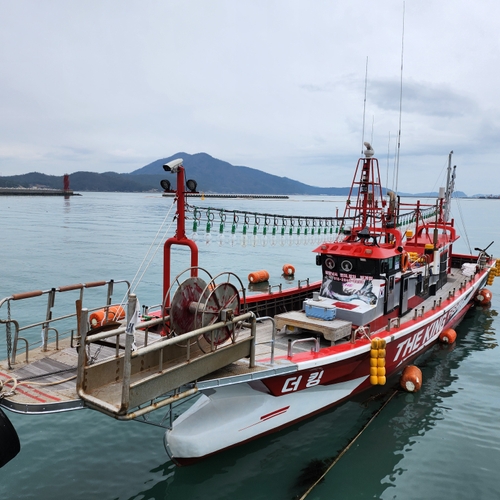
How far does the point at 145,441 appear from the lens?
9688mm

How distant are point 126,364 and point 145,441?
4958 millimetres

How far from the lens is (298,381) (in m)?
9.34

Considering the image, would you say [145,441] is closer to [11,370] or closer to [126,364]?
[11,370]

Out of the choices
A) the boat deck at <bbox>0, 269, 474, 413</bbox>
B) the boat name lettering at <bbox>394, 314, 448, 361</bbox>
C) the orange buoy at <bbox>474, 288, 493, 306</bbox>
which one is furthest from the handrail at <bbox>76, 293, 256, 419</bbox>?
the orange buoy at <bbox>474, 288, 493, 306</bbox>

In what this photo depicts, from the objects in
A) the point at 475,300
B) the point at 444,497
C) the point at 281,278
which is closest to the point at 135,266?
the point at 281,278

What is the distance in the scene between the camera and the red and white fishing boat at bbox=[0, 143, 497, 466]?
6320mm

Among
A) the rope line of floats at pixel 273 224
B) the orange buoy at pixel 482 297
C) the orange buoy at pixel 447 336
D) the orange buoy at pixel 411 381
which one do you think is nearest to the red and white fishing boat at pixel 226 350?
the orange buoy at pixel 411 381

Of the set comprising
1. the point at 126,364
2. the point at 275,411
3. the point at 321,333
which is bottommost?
the point at 275,411

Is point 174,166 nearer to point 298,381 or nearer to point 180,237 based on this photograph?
point 180,237

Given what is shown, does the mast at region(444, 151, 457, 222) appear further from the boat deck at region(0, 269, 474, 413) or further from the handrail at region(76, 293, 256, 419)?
the handrail at region(76, 293, 256, 419)

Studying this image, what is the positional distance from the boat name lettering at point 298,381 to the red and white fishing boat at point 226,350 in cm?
3

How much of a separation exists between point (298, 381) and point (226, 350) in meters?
2.52

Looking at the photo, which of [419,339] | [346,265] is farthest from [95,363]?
[419,339]

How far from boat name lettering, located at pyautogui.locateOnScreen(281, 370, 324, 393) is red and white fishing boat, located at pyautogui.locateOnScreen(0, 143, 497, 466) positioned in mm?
30
